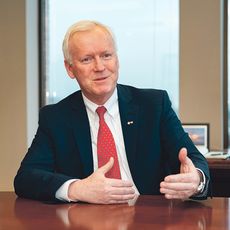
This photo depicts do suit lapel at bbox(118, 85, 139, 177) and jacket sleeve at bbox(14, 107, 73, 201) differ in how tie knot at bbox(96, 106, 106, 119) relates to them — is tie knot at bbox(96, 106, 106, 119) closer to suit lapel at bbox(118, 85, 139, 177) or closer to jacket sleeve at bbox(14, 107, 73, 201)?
suit lapel at bbox(118, 85, 139, 177)

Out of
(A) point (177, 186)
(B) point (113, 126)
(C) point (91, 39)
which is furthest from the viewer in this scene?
(B) point (113, 126)

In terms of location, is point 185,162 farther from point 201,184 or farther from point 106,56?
point 106,56

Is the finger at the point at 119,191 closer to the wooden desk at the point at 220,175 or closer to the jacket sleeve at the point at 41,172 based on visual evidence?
the jacket sleeve at the point at 41,172

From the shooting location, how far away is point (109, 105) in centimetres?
181

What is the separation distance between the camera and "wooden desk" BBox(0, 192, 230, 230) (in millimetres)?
1139

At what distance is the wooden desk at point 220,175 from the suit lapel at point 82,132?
1.47 m

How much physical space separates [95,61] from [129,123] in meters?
0.29

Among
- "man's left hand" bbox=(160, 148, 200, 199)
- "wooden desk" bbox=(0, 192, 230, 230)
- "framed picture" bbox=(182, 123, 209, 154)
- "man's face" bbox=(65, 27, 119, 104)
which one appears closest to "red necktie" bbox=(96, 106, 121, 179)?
"man's face" bbox=(65, 27, 119, 104)

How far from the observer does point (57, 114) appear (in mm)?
1795

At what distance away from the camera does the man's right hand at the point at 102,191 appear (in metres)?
1.37

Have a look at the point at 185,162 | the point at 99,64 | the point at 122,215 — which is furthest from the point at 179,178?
the point at 99,64

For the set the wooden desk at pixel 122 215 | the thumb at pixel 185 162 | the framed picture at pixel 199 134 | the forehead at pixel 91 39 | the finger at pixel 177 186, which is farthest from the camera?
the framed picture at pixel 199 134

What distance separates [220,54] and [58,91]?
67.1 inches

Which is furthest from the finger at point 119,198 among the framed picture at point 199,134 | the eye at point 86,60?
the framed picture at point 199,134
